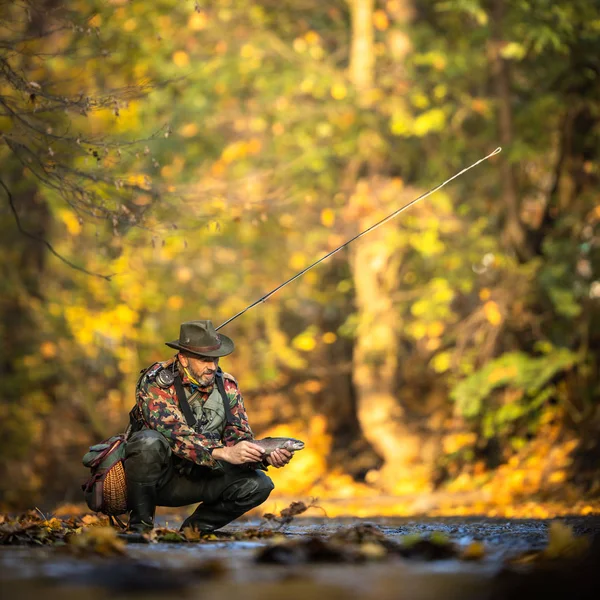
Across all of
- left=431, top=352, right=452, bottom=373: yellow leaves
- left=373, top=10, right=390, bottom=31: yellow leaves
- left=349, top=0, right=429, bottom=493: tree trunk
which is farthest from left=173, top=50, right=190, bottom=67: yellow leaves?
left=431, top=352, right=452, bottom=373: yellow leaves

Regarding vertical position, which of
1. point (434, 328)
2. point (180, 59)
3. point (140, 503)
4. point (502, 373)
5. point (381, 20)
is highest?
point (180, 59)

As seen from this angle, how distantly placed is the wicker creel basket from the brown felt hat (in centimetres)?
86

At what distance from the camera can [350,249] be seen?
20031 millimetres

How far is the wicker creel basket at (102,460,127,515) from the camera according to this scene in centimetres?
808

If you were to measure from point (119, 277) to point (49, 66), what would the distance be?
130 inches

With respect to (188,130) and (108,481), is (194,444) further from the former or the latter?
(188,130)

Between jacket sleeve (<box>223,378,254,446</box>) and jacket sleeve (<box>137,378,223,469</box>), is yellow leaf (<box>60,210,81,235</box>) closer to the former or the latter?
jacket sleeve (<box>223,378,254,446</box>)

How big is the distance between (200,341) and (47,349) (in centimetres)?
1280

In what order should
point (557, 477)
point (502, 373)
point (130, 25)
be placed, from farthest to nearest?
point (130, 25) < point (502, 373) < point (557, 477)

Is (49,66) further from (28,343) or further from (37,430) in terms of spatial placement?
(37,430)

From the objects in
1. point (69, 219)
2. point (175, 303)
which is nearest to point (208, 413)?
point (69, 219)

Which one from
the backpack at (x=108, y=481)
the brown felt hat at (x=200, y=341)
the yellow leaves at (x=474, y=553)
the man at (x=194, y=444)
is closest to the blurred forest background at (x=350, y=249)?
the man at (x=194, y=444)

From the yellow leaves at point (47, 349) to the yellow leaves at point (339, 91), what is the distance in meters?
6.19

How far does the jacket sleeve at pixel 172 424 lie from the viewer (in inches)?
311
